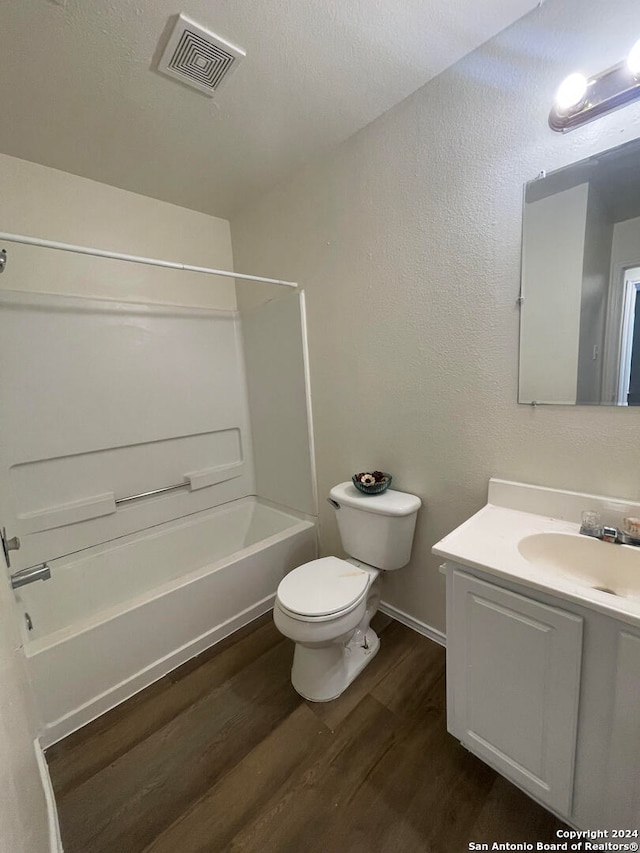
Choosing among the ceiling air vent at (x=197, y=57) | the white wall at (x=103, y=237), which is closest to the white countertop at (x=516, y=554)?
the ceiling air vent at (x=197, y=57)

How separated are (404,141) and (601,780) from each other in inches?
85.3

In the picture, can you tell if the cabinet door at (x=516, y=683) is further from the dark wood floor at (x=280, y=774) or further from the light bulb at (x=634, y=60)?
the light bulb at (x=634, y=60)

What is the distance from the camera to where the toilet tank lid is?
1.51 metres

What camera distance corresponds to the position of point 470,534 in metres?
1.10

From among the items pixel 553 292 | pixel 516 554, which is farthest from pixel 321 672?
pixel 553 292

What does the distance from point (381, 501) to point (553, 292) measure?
3.37 feet

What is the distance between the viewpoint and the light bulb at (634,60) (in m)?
0.90

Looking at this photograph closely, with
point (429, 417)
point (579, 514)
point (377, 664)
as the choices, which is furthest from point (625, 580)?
point (377, 664)

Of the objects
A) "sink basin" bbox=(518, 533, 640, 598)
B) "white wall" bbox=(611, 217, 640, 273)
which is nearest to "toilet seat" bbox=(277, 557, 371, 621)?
"sink basin" bbox=(518, 533, 640, 598)

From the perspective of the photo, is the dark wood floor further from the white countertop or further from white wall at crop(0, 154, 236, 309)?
white wall at crop(0, 154, 236, 309)

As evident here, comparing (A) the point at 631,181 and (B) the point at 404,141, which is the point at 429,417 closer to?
(A) the point at 631,181

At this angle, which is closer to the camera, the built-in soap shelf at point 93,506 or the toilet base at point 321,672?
the toilet base at point 321,672

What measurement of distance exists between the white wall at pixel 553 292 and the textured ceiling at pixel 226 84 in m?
0.63

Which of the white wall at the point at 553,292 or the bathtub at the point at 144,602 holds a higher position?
the white wall at the point at 553,292
